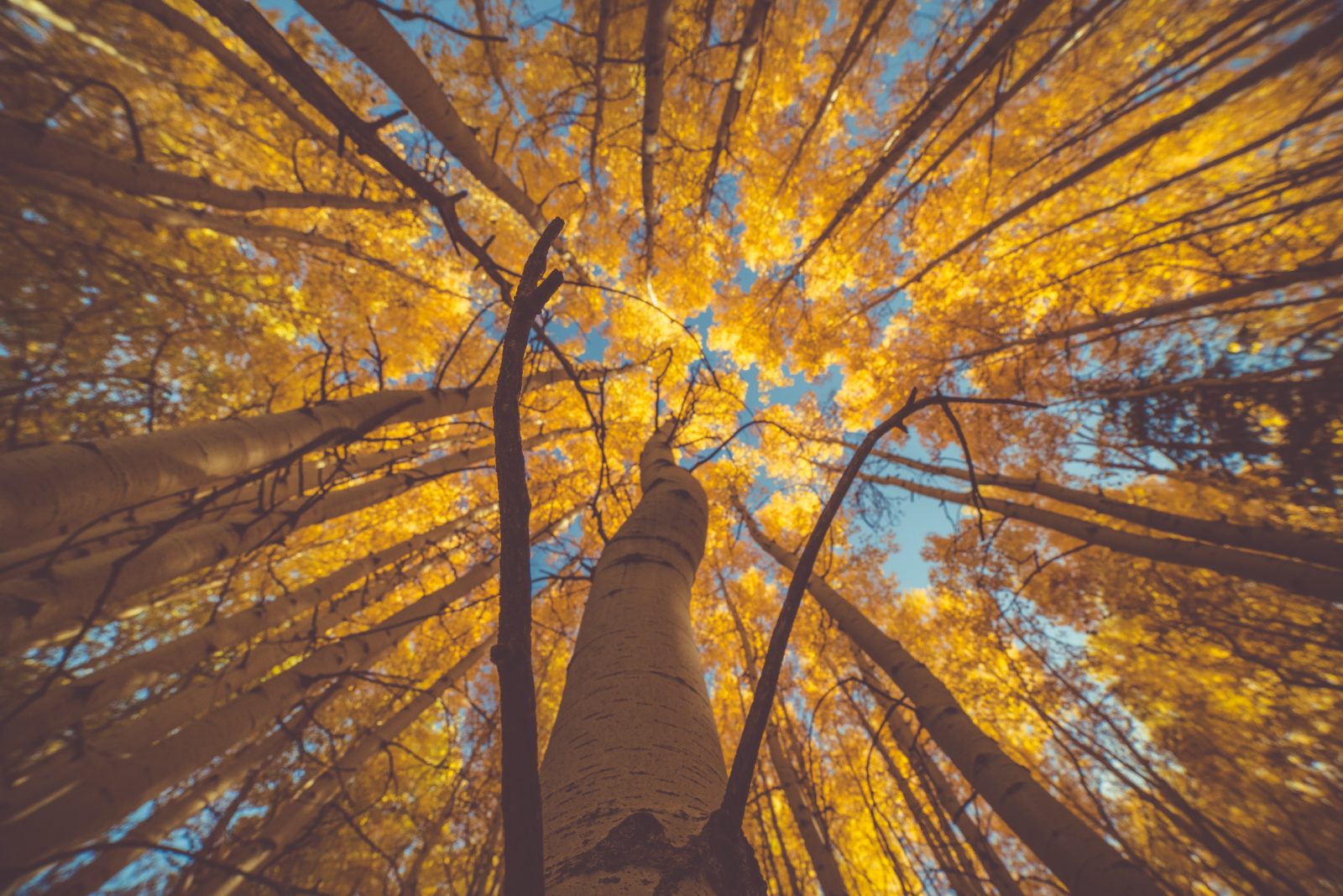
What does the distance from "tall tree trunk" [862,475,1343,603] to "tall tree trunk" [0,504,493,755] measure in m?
4.51

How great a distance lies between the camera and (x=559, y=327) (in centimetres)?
781

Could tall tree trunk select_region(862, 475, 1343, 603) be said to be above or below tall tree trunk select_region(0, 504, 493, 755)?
above

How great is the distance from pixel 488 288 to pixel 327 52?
3429 millimetres

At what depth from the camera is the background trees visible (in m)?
2.21

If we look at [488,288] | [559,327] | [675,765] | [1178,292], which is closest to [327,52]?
[488,288]

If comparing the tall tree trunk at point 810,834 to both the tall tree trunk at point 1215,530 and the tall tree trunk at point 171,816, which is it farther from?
the tall tree trunk at point 171,816

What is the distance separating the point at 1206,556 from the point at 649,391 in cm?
650

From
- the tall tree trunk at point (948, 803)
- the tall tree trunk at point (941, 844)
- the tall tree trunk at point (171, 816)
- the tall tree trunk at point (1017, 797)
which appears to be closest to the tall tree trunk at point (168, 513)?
the tall tree trunk at point (171, 816)

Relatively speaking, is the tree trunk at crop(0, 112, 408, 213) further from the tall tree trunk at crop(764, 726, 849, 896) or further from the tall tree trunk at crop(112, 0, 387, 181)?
the tall tree trunk at crop(764, 726, 849, 896)

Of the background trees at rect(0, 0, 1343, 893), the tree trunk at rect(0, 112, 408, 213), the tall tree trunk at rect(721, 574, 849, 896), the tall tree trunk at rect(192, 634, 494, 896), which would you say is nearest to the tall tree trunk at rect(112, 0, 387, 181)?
the background trees at rect(0, 0, 1343, 893)

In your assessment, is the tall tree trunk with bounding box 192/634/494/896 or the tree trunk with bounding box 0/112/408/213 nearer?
the tree trunk with bounding box 0/112/408/213

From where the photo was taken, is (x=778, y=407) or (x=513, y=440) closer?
(x=513, y=440)

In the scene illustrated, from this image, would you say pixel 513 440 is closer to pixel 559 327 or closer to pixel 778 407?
pixel 559 327

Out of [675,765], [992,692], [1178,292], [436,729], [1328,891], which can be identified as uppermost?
[1178,292]
